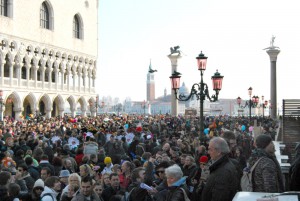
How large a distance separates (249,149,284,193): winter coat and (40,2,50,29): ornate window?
44.3 m

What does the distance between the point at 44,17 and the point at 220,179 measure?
45249 mm

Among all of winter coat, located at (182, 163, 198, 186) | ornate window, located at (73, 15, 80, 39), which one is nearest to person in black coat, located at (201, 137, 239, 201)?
winter coat, located at (182, 163, 198, 186)

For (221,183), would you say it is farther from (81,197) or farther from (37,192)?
(37,192)

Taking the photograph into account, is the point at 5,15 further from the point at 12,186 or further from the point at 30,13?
the point at 12,186

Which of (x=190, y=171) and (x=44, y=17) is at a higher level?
(x=44, y=17)

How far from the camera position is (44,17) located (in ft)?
156

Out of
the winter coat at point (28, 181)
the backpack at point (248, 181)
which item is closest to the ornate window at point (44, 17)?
the winter coat at point (28, 181)

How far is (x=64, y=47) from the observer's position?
50.3 metres

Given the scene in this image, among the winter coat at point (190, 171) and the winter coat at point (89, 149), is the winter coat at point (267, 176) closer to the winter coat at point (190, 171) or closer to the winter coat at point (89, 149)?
the winter coat at point (190, 171)

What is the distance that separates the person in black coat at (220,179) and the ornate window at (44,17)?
145 ft

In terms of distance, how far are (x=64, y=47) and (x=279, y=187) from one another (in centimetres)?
4708

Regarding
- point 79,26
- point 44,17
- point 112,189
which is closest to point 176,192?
point 112,189

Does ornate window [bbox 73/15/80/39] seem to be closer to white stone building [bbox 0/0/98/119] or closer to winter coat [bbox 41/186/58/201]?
white stone building [bbox 0/0/98/119]

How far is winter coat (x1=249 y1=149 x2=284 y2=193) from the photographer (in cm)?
482
